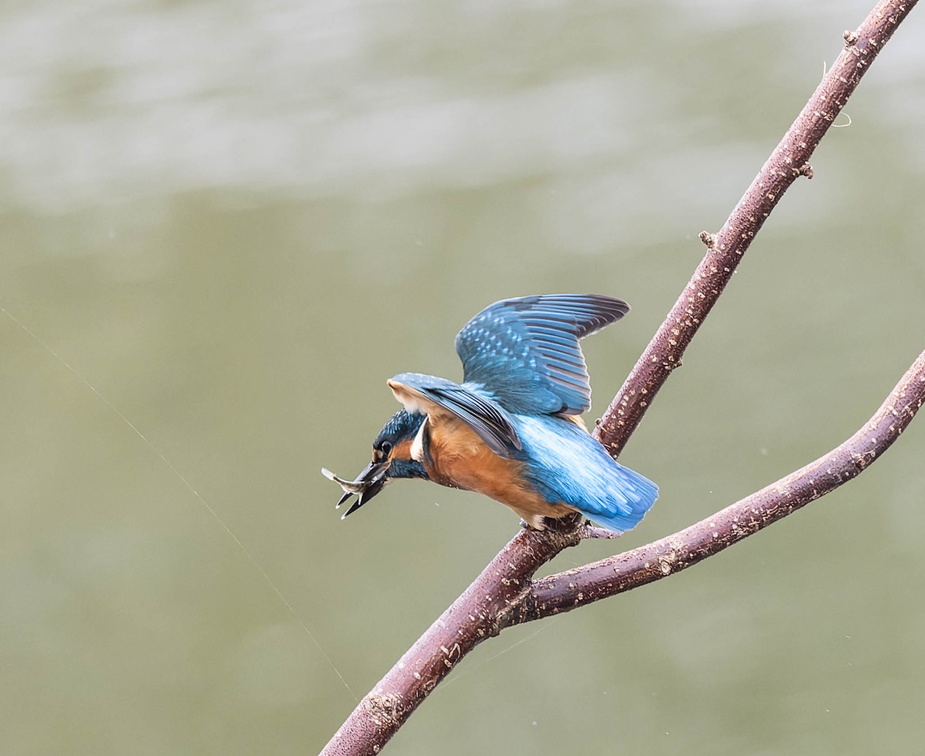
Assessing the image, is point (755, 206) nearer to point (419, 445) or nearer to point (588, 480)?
point (588, 480)

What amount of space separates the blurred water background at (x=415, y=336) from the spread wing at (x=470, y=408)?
139 cm

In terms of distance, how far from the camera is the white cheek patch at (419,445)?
108 cm

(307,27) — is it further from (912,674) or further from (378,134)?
(912,674)

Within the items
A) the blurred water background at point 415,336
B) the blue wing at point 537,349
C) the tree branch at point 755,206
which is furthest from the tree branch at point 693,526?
the blurred water background at point 415,336

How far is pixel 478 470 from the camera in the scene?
103 cm

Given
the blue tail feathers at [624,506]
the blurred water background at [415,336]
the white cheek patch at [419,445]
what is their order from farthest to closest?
the blurred water background at [415,336] → the white cheek patch at [419,445] → the blue tail feathers at [624,506]

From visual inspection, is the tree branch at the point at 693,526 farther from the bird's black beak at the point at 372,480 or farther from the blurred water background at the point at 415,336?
the blurred water background at the point at 415,336

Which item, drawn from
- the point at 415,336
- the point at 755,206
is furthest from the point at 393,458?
the point at 415,336

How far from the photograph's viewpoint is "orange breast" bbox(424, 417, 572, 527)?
38.2 inches

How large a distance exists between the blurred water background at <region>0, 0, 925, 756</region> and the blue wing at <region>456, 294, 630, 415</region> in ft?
3.93

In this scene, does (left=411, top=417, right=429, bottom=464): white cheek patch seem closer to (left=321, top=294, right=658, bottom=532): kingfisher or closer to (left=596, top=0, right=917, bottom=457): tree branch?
(left=321, top=294, right=658, bottom=532): kingfisher

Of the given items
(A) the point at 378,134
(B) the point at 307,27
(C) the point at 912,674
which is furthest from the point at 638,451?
(B) the point at 307,27

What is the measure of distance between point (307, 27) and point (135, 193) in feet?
2.85

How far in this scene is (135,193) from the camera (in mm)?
3521
